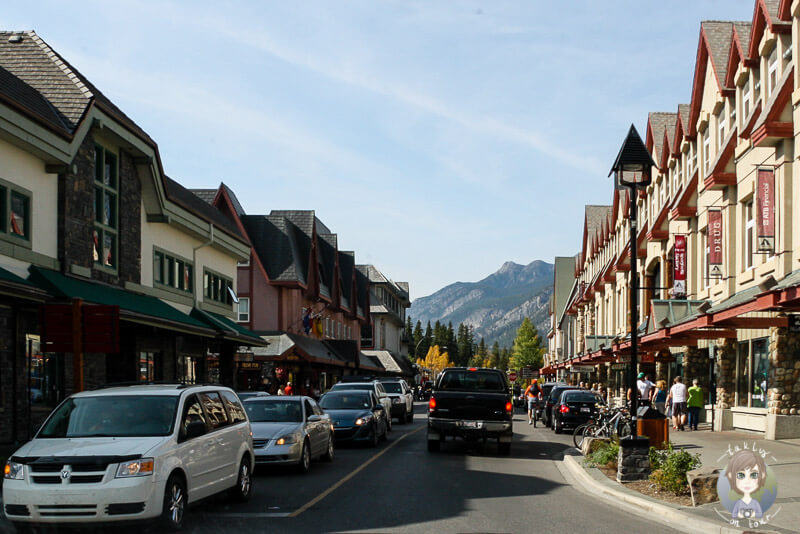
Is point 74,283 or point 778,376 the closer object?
point 74,283

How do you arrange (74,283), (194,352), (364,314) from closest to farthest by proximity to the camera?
(74,283)
(194,352)
(364,314)

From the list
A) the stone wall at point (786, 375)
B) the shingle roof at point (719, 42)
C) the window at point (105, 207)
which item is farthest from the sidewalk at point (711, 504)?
the shingle roof at point (719, 42)

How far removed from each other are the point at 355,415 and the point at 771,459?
1039 centimetres

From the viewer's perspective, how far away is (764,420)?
25.7 m

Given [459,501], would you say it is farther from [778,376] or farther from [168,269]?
[168,269]

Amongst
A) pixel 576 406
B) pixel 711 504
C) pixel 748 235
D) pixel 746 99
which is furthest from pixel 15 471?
pixel 746 99

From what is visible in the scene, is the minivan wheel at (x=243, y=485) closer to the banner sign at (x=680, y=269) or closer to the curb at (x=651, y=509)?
the curb at (x=651, y=509)

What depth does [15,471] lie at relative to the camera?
10211 mm

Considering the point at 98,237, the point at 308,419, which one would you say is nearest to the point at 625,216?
A: the point at 98,237

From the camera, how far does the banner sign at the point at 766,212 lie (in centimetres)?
2231

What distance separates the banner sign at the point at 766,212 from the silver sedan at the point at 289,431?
11.5 meters

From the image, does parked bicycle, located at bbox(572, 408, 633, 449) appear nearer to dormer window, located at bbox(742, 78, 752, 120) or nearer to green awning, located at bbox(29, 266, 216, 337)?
dormer window, located at bbox(742, 78, 752, 120)

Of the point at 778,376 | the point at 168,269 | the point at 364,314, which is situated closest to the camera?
the point at 778,376

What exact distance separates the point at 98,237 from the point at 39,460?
1585cm
